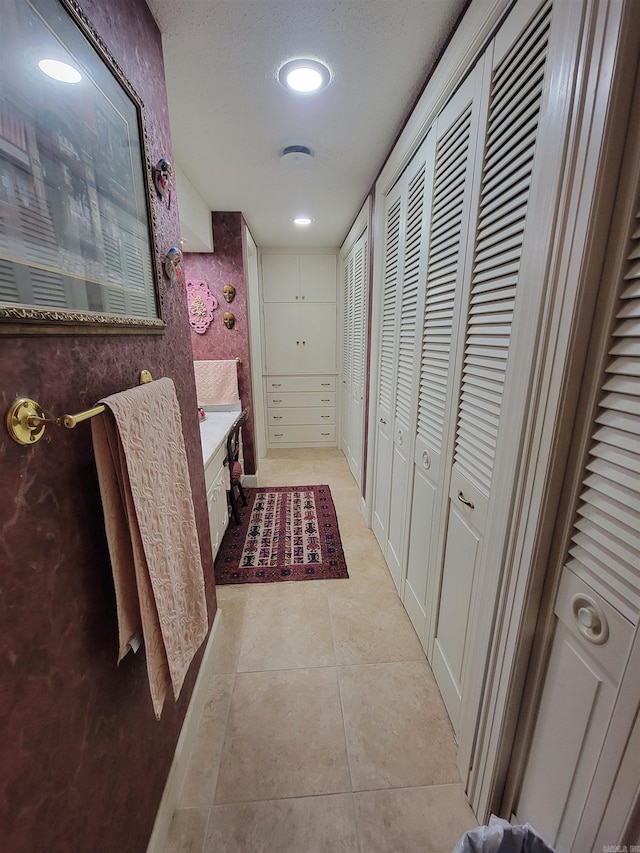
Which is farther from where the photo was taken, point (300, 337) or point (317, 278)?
point (300, 337)

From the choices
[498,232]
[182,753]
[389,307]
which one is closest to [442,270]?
[498,232]

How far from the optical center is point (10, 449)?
499mm

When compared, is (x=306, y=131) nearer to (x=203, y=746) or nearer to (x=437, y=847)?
(x=203, y=746)

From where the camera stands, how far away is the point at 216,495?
211 cm

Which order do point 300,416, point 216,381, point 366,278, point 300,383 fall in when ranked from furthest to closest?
point 300,416
point 300,383
point 216,381
point 366,278

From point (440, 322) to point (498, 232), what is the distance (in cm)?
40

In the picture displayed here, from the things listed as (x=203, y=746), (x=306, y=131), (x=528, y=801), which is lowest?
(x=203, y=746)

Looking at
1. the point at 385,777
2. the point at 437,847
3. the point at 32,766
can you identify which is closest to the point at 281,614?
the point at 385,777

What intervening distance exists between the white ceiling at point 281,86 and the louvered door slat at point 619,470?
111 cm

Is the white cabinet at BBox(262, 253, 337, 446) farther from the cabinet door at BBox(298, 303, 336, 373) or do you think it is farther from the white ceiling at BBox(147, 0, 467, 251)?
the white ceiling at BBox(147, 0, 467, 251)

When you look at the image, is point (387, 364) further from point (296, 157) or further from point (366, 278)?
point (296, 157)

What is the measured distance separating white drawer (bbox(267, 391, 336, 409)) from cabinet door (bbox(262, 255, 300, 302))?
111 cm

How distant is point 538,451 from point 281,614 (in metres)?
1.60

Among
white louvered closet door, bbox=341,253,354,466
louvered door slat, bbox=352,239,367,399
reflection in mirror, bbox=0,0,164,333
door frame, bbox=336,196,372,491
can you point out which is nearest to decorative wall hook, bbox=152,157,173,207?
reflection in mirror, bbox=0,0,164,333
